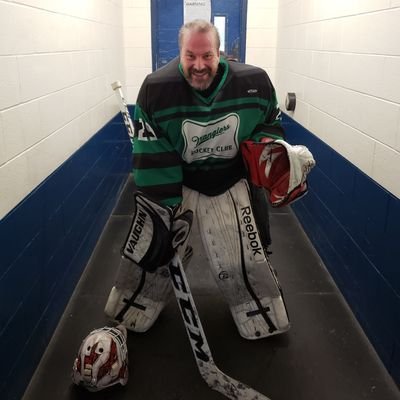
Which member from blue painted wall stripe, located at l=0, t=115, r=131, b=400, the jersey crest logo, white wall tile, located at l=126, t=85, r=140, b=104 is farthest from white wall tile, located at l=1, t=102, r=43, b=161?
white wall tile, located at l=126, t=85, r=140, b=104

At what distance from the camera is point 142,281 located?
2.16 metres

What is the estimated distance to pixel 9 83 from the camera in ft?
5.30

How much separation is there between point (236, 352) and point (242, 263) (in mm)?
389

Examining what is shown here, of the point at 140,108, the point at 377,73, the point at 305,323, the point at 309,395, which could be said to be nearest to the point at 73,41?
the point at 140,108

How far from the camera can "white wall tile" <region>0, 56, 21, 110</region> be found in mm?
1557

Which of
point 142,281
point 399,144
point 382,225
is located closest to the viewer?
point 399,144

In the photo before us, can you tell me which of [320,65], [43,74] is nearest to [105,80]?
[43,74]

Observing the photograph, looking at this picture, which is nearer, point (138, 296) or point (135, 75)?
point (138, 296)

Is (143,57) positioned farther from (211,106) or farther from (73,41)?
(211,106)

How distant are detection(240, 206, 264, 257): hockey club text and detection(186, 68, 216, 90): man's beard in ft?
1.92

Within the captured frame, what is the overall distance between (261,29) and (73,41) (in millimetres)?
2195

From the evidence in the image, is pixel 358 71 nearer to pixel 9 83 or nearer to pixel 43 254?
pixel 9 83

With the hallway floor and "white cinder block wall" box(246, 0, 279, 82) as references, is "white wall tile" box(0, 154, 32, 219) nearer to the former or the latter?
the hallway floor

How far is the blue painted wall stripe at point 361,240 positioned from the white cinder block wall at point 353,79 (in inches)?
3.6
